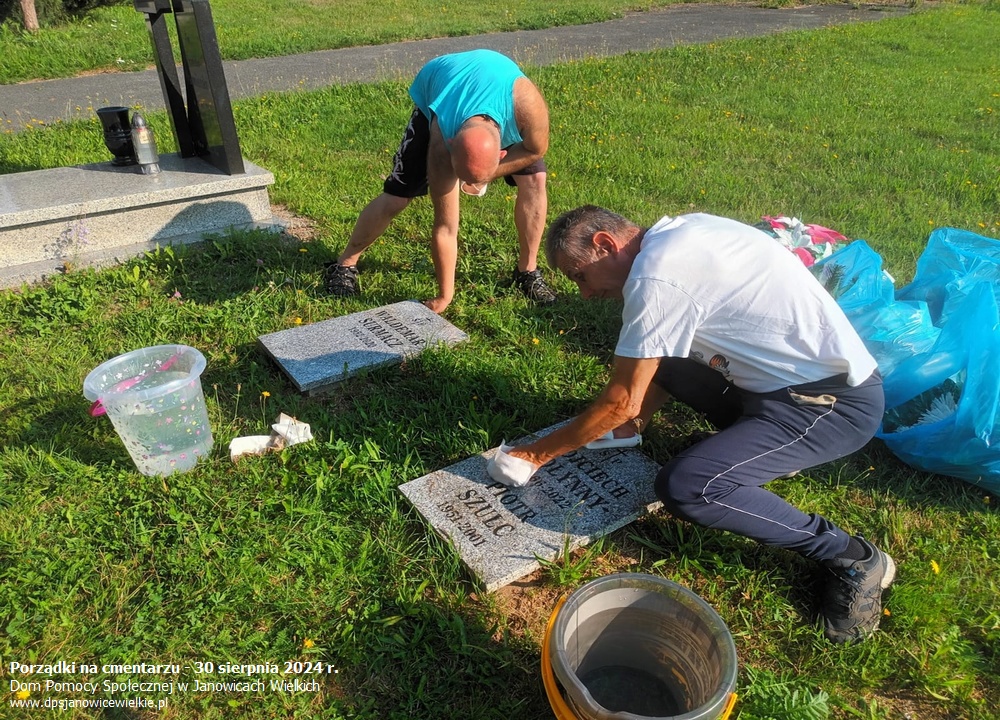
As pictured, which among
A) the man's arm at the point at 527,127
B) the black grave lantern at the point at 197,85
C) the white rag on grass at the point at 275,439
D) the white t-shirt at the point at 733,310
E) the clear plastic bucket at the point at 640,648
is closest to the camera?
the clear plastic bucket at the point at 640,648

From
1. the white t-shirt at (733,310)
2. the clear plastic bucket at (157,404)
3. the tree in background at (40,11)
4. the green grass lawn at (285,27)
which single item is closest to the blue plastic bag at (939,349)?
the white t-shirt at (733,310)

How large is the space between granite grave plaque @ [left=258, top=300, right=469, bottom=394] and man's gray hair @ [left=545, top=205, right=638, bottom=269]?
1378 mm

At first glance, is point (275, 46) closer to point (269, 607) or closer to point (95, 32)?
point (95, 32)

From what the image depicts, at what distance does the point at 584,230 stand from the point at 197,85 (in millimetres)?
3582

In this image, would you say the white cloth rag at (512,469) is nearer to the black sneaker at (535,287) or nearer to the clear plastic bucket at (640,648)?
the clear plastic bucket at (640,648)

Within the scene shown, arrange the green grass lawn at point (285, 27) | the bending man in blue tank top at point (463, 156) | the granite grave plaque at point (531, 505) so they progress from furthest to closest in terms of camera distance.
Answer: the green grass lawn at point (285, 27), the bending man in blue tank top at point (463, 156), the granite grave plaque at point (531, 505)

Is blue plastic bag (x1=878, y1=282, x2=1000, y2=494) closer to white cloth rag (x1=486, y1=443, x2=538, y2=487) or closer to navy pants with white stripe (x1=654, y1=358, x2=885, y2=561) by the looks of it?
navy pants with white stripe (x1=654, y1=358, x2=885, y2=561)

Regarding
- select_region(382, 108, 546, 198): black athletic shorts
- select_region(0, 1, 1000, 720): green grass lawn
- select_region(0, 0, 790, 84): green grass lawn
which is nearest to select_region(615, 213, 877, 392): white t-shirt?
select_region(0, 1, 1000, 720): green grass lawn

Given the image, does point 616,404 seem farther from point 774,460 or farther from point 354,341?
point 354,341

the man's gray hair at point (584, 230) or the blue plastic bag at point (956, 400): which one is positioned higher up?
the man's gray hair at point (584, 230)

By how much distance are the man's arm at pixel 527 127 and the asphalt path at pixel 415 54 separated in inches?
226

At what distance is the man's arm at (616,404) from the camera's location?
6.50ft

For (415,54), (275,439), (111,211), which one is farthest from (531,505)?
(415,54)

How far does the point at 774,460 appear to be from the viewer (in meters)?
2.18
